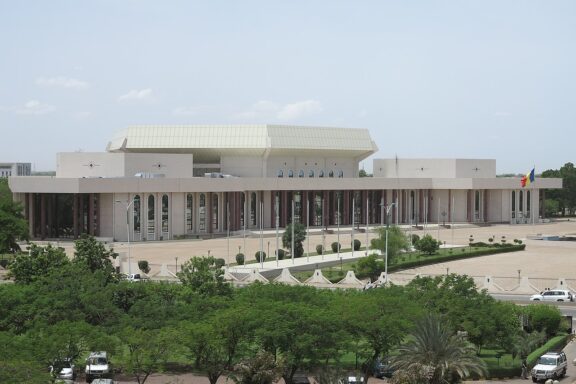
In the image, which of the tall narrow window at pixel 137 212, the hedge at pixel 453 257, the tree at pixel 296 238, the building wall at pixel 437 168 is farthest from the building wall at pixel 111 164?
the building wall at pixel 437 168

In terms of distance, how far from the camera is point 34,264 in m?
51.0

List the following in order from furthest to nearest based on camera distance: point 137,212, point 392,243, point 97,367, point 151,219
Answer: point 151,219, point 137,212, point 392,243, point 97,367

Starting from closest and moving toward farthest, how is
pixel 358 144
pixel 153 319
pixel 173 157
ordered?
pixel 153 319 → pixel 173 157 → pixel 358 144

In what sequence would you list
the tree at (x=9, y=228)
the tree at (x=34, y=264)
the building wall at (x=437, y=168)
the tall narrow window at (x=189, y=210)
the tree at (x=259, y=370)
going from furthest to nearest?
the building wall at (x=437, y=168) < the tall narrow window at (x=189, y=210) < the tree at (x=9, y=228) < the tree at (x=34, y=264) < the tree at (x=259, y=370)

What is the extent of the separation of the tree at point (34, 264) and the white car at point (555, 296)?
83.7ft

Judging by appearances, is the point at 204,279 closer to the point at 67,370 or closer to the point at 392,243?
the point at 67,370

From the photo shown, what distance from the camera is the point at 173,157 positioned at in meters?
99.8

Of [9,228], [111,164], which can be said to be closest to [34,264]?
[9,228]

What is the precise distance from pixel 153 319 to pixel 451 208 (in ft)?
287

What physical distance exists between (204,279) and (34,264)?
1031 cm

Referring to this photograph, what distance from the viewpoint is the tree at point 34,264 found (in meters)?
50.4

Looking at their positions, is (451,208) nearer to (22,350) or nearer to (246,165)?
(246,165)

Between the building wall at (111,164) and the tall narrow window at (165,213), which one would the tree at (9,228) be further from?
the tall narrow window at (165,213)

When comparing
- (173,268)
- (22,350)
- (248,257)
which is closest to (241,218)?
(248,257)
